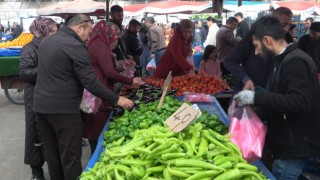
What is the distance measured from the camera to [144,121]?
10.3 feet

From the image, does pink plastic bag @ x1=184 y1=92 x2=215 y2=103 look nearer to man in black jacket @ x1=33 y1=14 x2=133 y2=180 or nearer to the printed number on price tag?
man in black jacket @ x1=33 y1=14 x2=133 y2=180

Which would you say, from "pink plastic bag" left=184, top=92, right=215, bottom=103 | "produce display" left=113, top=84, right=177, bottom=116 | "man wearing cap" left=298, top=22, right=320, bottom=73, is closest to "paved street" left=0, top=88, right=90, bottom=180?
"produce display" left=113, top=84, right=177, bottom=116

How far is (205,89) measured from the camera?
17.0ft

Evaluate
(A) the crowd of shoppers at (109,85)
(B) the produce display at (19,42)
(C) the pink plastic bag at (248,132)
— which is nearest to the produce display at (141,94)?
(A) the crowd of shoppers at (109,85)

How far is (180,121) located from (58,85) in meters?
1.44

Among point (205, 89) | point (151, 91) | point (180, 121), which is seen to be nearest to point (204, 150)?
point (180, 121)

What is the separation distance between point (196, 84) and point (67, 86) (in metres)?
2.33

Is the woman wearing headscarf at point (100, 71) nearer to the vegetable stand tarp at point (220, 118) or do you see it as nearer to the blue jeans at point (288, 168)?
the vegetable stand tarp at point (220, 118)

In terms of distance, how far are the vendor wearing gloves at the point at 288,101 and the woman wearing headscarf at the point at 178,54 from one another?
9.99ft

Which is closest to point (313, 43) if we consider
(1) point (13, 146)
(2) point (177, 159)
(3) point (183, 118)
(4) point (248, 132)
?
(4) point (248, 132)

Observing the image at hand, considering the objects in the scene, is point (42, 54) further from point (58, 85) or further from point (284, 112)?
point (284, 112)

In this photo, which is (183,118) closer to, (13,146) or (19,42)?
(13,146)

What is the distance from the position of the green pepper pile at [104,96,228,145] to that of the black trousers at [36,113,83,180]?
13.6 inches

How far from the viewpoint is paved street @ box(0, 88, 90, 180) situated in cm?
491
